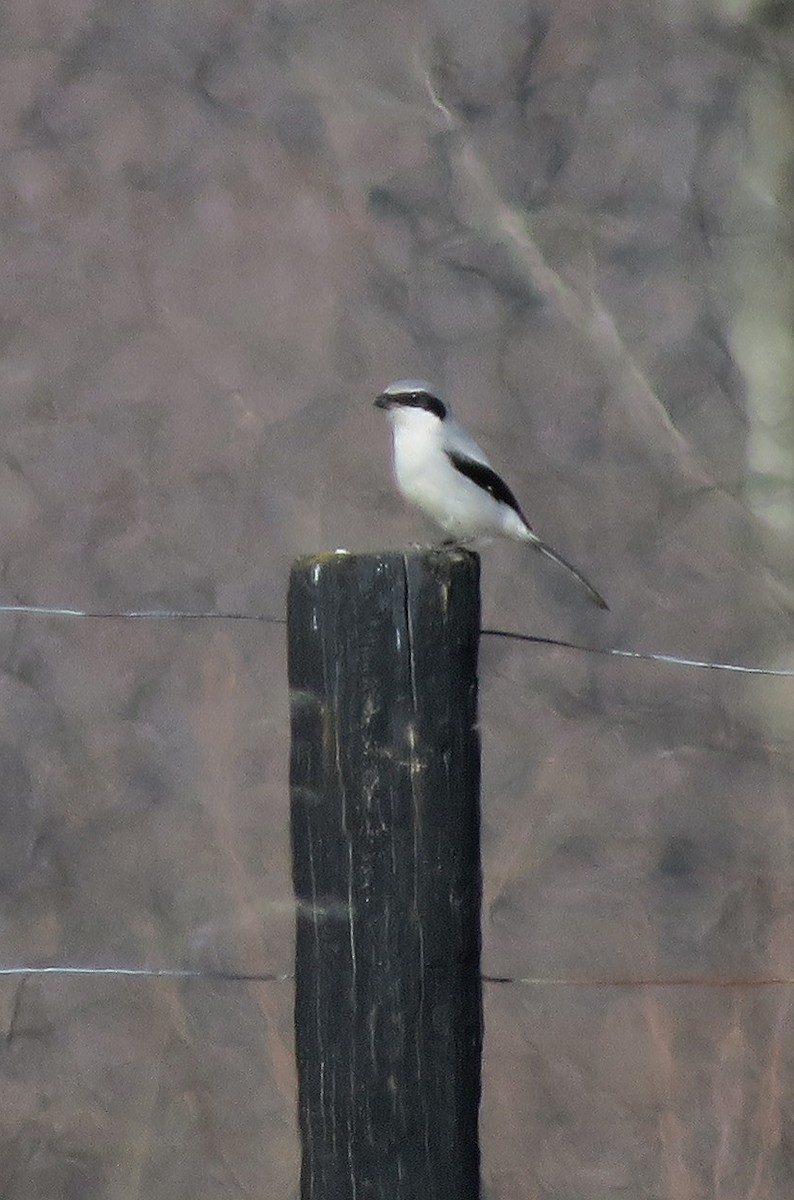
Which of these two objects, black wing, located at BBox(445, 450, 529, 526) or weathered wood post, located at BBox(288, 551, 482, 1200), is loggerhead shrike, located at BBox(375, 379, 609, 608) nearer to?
black wing, located at BBox(445, 450, 529, 526)

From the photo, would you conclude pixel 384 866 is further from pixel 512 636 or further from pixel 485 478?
pixel 485 478

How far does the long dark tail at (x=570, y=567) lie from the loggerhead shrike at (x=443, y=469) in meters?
0.05

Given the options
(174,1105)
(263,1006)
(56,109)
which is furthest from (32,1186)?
(56,109)

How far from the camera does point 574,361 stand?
3324mm

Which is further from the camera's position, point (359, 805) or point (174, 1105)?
point (174, 1105)

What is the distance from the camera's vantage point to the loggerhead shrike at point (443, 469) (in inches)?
119

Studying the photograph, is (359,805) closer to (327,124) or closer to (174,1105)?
(174,1105)

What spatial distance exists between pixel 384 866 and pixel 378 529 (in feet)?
4.53

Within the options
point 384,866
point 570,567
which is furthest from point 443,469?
point 384,866

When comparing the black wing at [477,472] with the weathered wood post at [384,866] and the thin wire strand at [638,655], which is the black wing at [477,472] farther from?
the weathered wood post at [384,866]

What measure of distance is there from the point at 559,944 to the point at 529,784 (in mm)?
278

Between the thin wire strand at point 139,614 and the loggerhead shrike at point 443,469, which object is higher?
the loggerhead shrike at point 443,469

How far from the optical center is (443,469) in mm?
3051

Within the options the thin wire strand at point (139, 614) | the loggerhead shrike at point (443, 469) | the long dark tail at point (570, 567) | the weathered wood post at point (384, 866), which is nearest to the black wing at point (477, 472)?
the loggerhead shrike at point (443, 469)
